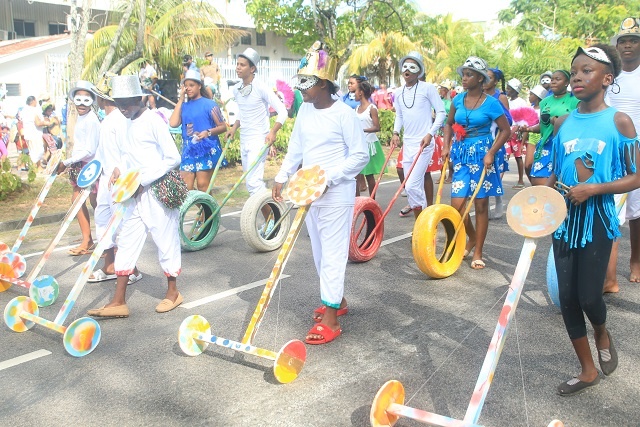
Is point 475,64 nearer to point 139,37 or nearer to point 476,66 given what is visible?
point 476,66

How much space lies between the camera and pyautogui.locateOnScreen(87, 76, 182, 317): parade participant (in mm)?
5008

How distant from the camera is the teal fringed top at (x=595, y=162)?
3.39 meters

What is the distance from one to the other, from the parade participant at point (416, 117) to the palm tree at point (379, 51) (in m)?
19.5

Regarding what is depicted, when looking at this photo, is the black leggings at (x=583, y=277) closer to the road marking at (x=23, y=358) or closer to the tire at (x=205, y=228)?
the road marking at (x=23, y=358)

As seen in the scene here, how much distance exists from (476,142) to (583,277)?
2929mm

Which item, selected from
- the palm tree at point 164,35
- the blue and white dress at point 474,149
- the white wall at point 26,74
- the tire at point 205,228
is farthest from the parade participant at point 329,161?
the white wall at point 26,74

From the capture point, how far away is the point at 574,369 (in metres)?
3.97

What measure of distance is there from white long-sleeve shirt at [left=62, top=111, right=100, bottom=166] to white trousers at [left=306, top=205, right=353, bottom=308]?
10.2 ft

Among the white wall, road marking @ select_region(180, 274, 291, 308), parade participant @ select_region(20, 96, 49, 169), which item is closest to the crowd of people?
road marking @ select_region(180, 274, 291, 308)

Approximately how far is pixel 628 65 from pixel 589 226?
2.55 meters

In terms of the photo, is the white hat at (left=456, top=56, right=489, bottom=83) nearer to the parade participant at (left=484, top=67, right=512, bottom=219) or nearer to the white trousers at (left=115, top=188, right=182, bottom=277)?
the parade participant at (left=484, top=67, right=512, bottom=219)

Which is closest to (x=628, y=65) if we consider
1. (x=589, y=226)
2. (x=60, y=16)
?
(x=589, y=226)

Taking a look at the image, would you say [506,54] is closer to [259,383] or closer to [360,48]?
[360,48]

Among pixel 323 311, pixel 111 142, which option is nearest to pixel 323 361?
pixel 323 311
